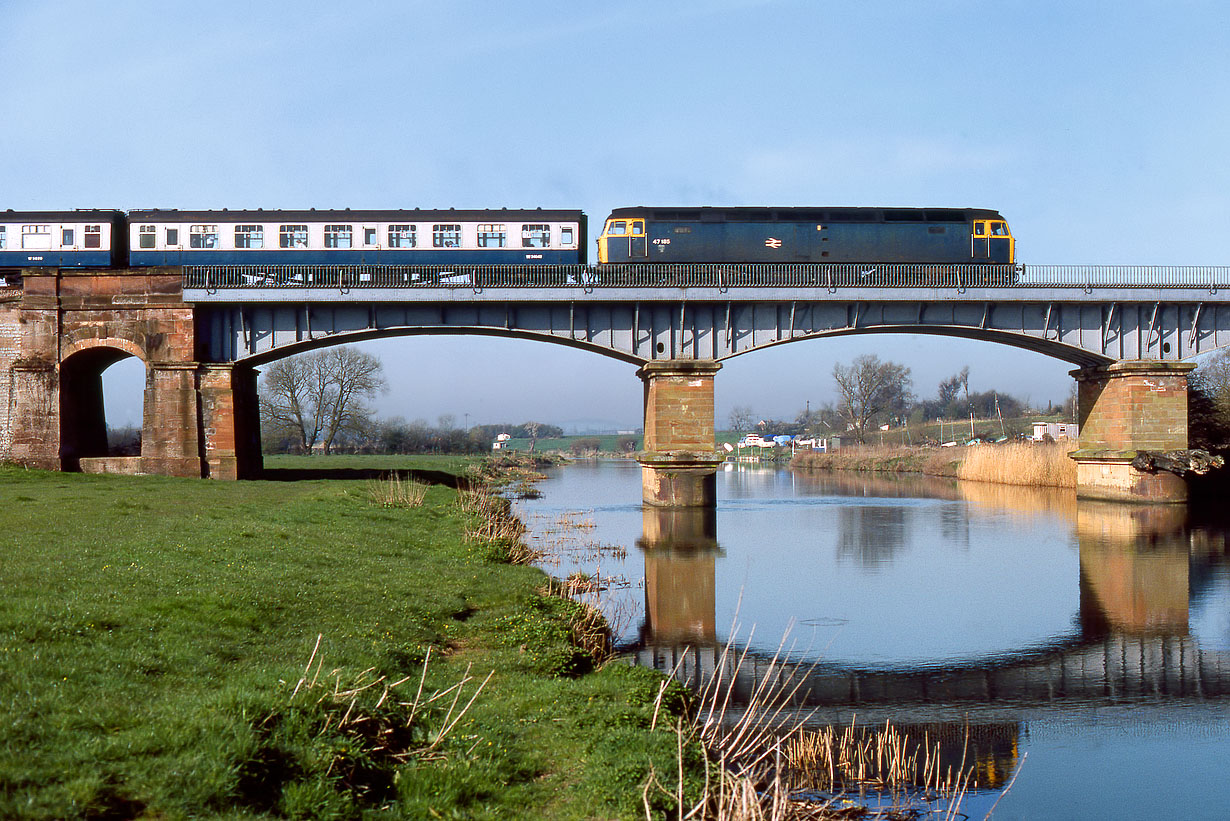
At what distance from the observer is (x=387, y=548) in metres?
19.3

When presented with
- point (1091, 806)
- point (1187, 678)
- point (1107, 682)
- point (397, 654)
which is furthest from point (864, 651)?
point (397, 654)

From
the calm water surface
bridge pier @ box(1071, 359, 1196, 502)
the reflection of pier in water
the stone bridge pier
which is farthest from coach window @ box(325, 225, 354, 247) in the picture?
bridge pier @ box(1071, 359, 1196, 502)

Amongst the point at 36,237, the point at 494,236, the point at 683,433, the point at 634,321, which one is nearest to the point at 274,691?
the point at 683,433

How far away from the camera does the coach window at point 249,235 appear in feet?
129

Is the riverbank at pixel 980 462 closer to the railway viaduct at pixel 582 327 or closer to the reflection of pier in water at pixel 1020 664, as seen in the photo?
the railway viaduct at pixel 582 327

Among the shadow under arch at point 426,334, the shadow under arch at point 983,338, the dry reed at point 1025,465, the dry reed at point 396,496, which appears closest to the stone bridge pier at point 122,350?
the shadow under arch at point 426,334

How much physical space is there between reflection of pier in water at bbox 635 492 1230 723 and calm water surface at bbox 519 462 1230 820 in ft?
0.16

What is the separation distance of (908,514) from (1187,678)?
78.6 feet

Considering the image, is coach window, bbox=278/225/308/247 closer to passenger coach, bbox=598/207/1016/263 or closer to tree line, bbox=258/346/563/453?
passenger coach, bbox=598/207/1016/263

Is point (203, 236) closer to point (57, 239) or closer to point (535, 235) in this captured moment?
point (57, 239)

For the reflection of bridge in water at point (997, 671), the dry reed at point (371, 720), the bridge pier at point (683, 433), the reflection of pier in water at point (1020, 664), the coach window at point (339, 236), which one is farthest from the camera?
the coach window at point (339, 236)

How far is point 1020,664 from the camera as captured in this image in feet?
47.3

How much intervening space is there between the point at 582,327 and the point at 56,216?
21700 millimetres

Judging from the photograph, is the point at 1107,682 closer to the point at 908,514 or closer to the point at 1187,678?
the point at 1187,678
